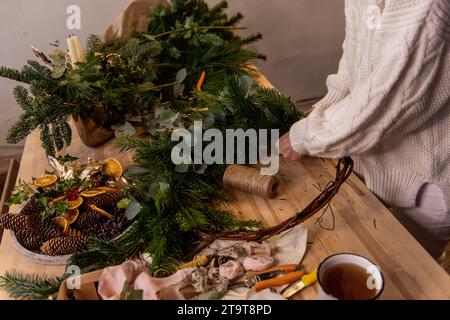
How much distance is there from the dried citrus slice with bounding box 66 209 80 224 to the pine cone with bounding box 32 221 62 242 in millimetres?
30

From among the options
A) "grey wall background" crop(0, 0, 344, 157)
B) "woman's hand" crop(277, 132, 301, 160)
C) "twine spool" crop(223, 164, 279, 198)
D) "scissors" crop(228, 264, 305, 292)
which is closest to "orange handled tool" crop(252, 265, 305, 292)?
"scissors" crop(228, 264, 305, 292)

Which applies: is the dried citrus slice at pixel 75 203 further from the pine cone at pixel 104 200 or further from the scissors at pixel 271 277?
the scissors at pixel 271 277

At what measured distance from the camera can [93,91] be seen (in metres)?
1.10

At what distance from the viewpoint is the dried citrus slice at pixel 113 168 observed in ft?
3.44

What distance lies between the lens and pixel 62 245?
0.86m

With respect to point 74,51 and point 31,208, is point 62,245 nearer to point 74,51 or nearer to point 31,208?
point 31,208

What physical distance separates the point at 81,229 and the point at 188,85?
0.61 metres

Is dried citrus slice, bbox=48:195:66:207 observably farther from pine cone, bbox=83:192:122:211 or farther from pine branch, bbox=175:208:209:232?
pine branch, bbox=175:208:209:232

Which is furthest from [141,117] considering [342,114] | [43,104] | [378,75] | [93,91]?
[378,75]

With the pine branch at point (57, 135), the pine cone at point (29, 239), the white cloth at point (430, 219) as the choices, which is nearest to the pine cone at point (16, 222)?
the pine cone at point (29, 239)

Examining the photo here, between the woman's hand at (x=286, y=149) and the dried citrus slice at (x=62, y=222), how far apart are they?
50 centimetres

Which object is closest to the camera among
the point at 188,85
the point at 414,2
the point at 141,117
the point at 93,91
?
the point at 414,2

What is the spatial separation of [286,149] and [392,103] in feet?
1.04

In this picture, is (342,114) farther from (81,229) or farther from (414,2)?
(81,229)
